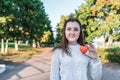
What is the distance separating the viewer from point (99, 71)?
365cm

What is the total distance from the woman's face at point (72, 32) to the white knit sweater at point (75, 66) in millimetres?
160

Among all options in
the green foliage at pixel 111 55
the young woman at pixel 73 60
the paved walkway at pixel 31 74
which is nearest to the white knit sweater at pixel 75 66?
the young woman at pixel 73 60

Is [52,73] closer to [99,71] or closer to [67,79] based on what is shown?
[67,79]

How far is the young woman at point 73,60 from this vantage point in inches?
143

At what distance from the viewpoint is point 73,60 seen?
364 centimetres

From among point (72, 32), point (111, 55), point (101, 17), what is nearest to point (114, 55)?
point (111, 55)

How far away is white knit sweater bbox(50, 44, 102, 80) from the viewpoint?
3629 mm

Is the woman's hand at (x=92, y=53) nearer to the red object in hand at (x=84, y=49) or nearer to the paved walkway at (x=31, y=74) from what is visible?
the red object in hand at (x=84, y=49)

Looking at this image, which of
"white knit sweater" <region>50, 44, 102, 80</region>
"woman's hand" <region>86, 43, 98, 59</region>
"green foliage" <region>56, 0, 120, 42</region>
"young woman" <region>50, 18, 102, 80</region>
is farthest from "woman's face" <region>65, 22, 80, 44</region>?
"green foliage" <region>56, 0, 120, 42</region>

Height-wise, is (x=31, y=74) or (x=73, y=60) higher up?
(x=73, y=60)

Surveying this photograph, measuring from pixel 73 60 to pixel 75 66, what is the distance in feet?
0.25

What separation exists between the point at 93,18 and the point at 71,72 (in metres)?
36.6

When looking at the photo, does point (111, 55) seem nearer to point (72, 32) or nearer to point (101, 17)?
point (101, 17)

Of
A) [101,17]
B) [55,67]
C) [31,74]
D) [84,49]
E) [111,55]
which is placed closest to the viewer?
[84,49]
